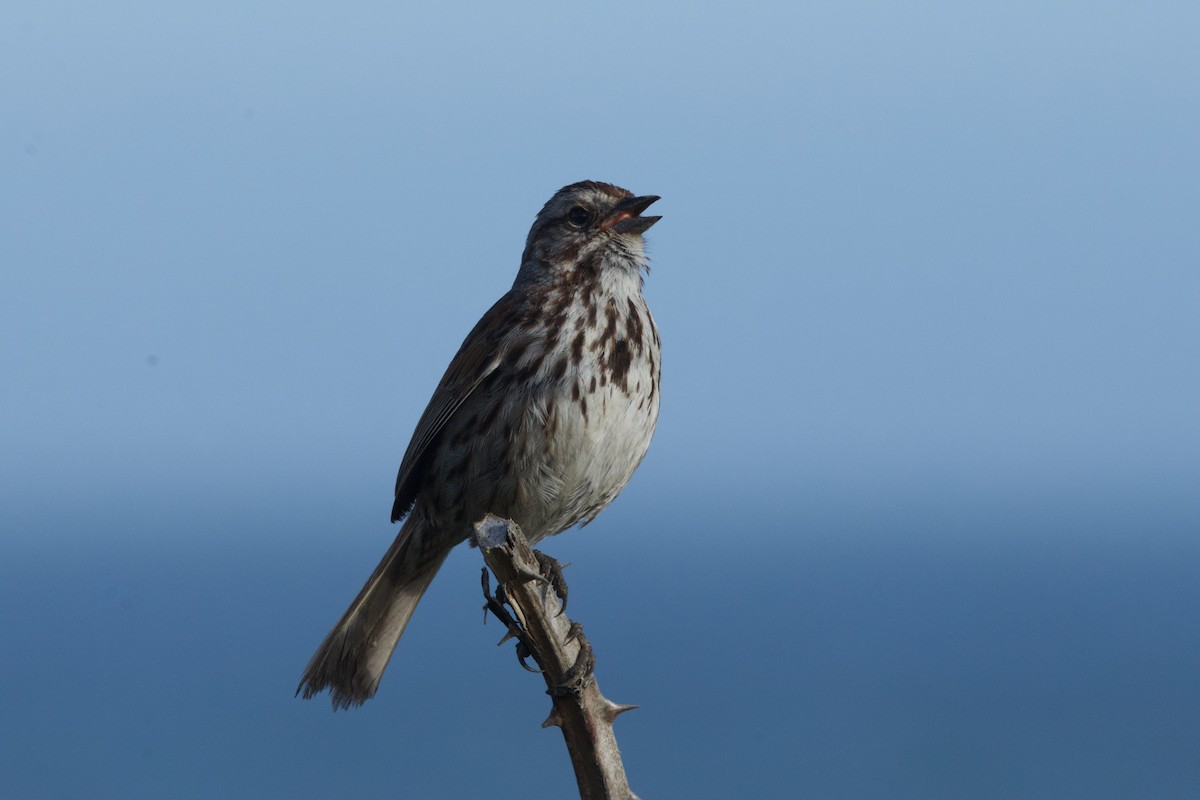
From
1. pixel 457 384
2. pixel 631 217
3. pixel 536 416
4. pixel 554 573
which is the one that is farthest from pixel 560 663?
pixel 631 217

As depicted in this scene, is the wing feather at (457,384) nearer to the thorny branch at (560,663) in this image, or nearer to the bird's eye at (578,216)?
the bird's eye at (578,216)

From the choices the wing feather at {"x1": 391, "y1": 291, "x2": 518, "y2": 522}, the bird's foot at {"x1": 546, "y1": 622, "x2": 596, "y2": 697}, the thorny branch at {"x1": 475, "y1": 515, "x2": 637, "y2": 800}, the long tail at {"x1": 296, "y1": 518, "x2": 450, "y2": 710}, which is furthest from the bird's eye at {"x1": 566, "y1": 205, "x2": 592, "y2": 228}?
the bird's foot at {"x1": 546, "y1": 622, "x2": 596, "y2": 697}

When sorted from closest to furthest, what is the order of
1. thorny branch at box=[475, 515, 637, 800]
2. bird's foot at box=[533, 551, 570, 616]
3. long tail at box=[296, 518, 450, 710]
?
thorny branch at box=[475, 515, 637, 800]
bird's foot at box=[533, 551, 570, 616]
long tail at box=[296, 518, 450, 710]

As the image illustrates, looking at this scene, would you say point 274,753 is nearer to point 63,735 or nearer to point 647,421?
point 63,735

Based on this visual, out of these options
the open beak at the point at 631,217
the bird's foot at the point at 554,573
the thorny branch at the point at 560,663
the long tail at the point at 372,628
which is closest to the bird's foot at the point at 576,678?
the thorny branch at the point at 560,663

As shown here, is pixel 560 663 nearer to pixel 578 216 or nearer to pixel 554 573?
pixel 554 573

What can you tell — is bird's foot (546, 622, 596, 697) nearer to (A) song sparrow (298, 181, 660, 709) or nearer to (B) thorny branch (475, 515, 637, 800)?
(B) thorny branch (475, 515, 637, 800)
